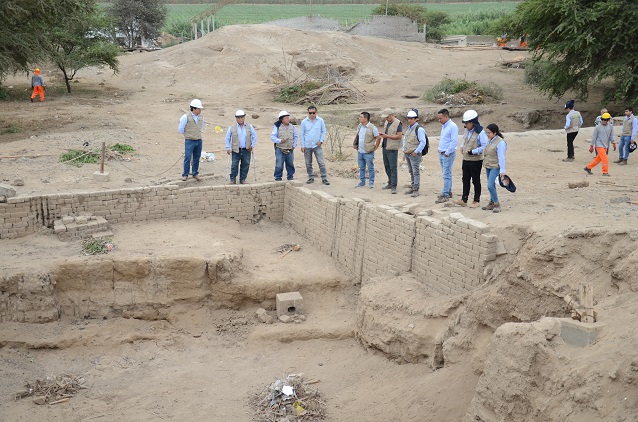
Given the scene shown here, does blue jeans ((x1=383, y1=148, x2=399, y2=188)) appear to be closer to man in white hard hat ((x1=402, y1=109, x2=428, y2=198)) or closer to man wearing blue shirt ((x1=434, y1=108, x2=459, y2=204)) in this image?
man in white hard hat ((x1=402, y1=109, x2=428, y2=198))

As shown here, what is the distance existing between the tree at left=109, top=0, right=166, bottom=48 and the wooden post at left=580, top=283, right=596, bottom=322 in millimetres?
35538

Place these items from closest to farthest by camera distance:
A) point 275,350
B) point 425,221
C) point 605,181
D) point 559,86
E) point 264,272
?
point 425,221 < point 275,350 < point 264,272 < point 605,181 < point 559,86

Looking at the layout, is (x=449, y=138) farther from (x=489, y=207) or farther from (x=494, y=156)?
(x=489, y=207)

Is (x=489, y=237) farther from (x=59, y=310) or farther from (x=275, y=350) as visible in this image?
(x=59, y=310)

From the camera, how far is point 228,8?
7131 centimetres

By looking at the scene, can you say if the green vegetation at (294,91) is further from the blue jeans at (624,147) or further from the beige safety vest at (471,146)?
the beige safety vest at (471,146)

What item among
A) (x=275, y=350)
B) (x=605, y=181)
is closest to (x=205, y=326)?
(x=275, y=350)

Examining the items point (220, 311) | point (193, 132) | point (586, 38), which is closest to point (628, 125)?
point (586, 38)

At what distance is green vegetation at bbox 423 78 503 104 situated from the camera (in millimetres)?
23375

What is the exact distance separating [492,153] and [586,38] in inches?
460

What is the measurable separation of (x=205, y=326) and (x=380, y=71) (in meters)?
20.3


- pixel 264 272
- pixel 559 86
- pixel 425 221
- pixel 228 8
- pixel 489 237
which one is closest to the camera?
pixel 489 237

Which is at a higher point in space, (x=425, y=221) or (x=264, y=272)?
(x=425, y=221)

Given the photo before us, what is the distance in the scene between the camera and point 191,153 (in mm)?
12812
